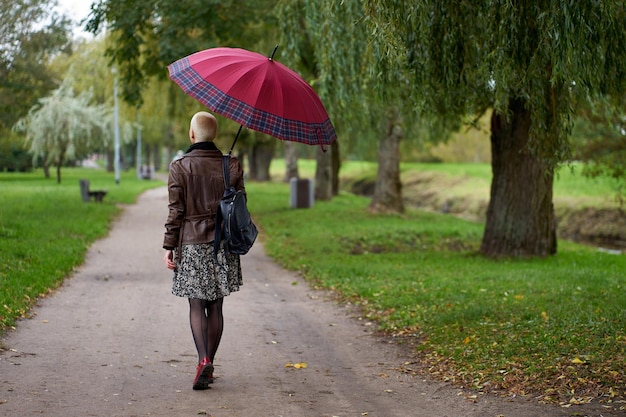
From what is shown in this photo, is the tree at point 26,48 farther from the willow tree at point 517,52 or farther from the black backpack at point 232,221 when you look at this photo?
the black backpack at point 232,221

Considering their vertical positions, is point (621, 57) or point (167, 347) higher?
point (621, 57)

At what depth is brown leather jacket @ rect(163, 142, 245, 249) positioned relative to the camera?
19.9ft

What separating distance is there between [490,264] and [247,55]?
8753 mm

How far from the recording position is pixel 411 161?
2437 inches

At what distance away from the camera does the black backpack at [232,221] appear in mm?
5965

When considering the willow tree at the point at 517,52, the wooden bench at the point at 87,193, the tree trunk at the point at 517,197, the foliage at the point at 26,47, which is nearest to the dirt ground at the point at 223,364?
the willow tree at the point at 517,52

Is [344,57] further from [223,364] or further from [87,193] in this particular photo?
[87,193]

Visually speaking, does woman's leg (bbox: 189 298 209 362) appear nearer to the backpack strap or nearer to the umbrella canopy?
the backpack strap

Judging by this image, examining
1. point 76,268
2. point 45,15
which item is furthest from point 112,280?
point 45,15

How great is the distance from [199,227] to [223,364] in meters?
1.61

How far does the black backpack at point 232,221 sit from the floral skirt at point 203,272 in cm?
11

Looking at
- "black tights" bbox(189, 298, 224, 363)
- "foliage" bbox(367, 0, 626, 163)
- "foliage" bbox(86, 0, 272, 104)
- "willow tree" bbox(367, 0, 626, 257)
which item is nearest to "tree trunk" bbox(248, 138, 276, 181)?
"foliage" bbox(86, 0, 272, 104)

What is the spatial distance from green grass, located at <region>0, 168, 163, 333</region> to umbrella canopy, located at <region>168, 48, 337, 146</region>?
3.48 m

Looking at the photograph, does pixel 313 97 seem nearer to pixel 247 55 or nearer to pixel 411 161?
pixel 247 55
